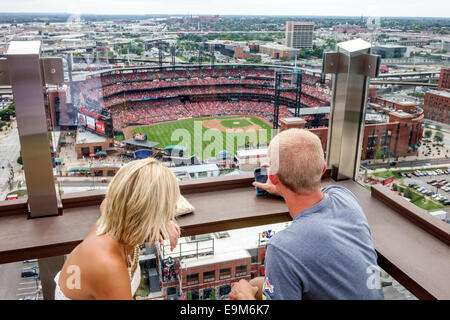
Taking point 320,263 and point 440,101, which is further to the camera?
point 440,101

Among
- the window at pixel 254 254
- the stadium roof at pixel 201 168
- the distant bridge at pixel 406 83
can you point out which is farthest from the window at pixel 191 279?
the distant bridge at pixel 406 83

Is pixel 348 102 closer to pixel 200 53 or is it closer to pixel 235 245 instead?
pixel 235 245

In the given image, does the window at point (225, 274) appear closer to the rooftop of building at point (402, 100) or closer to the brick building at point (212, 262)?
the brick building at point (212, 262)

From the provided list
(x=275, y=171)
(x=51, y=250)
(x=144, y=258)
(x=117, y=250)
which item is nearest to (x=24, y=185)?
(x=51, y=250)

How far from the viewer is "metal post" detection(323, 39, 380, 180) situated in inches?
64.7

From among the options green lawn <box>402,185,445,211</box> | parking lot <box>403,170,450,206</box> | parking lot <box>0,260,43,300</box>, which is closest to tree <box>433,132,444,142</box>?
parking lot <box>403,170,450,206</box>

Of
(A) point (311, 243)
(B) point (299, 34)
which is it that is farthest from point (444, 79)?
(A) point (311, 243)

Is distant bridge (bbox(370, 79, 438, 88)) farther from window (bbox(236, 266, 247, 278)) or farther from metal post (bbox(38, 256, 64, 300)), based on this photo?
metal post (bbox(38, 256, 64, 300))

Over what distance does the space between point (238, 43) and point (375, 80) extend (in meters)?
1.30

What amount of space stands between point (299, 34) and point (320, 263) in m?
1.71

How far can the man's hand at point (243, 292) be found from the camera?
0.92m

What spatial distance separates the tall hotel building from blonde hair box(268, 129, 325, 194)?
1300 millimetres

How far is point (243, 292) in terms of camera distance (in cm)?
94
